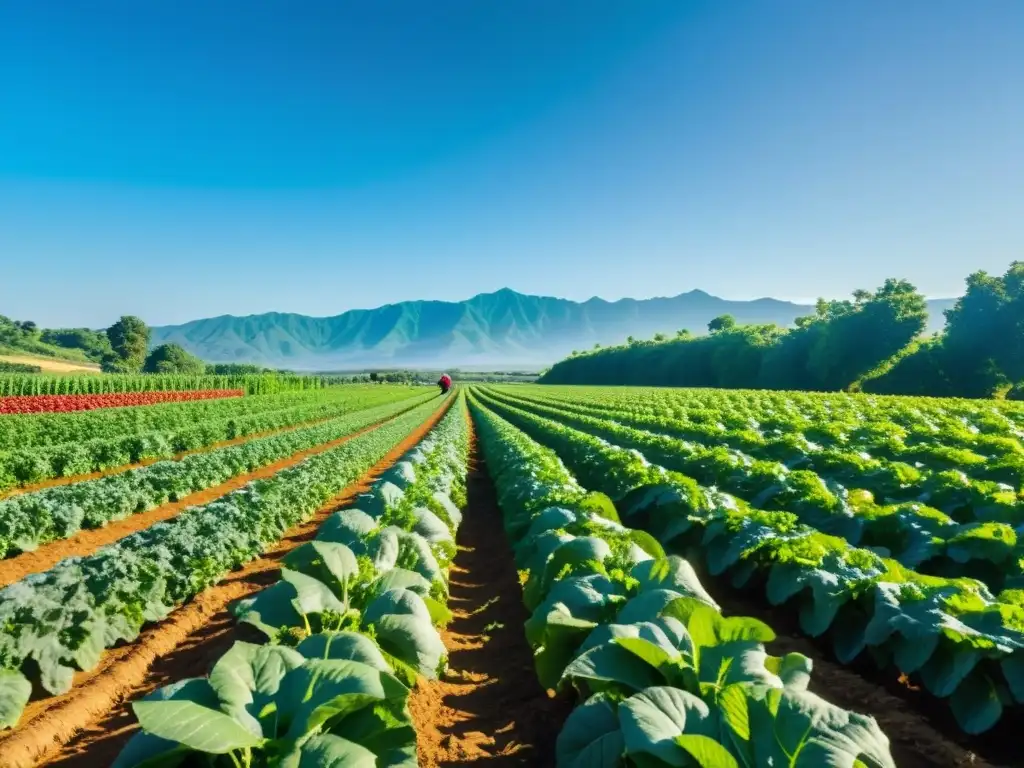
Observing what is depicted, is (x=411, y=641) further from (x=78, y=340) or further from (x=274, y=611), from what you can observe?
(x=78, y=340)

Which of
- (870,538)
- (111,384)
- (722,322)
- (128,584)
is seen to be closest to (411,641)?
(128,584)

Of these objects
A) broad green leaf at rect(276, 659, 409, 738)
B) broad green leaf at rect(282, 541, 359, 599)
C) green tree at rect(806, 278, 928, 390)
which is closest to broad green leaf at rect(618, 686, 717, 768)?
broad green leaf at rect(276, 659, 409, 738)

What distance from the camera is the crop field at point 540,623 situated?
89.1 inches

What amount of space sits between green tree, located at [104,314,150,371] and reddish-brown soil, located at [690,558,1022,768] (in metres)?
128

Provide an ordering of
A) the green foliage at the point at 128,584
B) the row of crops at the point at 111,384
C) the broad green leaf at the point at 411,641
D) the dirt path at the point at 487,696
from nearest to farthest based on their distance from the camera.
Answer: the broad green leaf at the point at 411,641 → the dirt path at the point at 487,696 → the green foliage at the point at 128,584 → the row of crops at the point at 111,384

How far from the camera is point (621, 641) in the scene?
2.52 m

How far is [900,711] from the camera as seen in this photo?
Result: 398 centimetres

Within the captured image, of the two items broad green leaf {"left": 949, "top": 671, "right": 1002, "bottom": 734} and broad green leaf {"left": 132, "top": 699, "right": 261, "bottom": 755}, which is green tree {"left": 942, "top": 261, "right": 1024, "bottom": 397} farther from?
broad green leaf {"left": 132, "top": 699, "right": 261, "bottom": 755}

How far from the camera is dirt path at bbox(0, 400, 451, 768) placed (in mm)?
3758

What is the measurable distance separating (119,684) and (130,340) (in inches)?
5106

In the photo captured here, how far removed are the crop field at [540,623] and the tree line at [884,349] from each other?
44.2 m

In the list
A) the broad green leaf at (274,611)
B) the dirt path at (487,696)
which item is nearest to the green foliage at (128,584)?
the broad green leaf at (274,611)

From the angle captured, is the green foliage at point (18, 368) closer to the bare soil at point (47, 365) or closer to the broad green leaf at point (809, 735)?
the bare soil at point (47, 365)

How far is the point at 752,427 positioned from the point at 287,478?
12.2 metres
